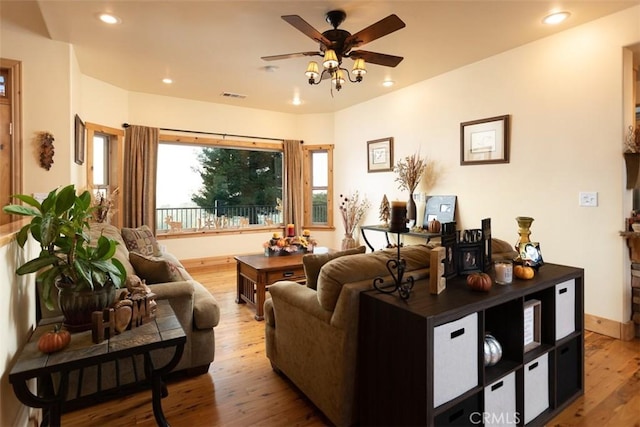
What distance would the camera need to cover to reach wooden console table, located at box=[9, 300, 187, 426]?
4.61 ft

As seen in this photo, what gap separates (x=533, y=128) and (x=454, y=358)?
306 centimetres

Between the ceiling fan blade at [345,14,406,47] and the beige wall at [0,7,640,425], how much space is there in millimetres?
1931

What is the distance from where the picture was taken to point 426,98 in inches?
187

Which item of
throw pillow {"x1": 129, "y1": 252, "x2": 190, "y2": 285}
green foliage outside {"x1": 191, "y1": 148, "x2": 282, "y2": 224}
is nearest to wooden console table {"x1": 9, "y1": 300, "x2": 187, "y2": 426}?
throw pillow {"x1": 129, "y1": 252, "x2": 190, "y2": 285}

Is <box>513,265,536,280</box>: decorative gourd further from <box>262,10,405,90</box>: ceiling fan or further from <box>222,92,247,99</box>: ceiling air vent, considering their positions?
<box>222,92,247,99</box>: ceiling air vent

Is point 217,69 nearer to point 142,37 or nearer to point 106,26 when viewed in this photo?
point 142,37

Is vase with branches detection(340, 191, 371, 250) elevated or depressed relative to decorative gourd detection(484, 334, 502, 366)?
elevated

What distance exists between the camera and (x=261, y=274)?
349cm

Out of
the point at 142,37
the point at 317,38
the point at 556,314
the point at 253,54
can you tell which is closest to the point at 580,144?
the point at 556,314

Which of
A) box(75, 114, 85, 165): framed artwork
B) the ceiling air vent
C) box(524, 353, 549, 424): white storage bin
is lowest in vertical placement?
box(524, 353, 549, 424): white storage bin

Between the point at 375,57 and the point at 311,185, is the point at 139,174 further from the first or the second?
the point at 375,57

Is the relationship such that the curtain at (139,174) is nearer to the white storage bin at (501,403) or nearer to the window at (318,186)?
the window at (318,186)

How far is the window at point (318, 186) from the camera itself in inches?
265

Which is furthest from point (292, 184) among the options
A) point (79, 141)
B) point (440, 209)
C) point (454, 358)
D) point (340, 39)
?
point (454, 358)
